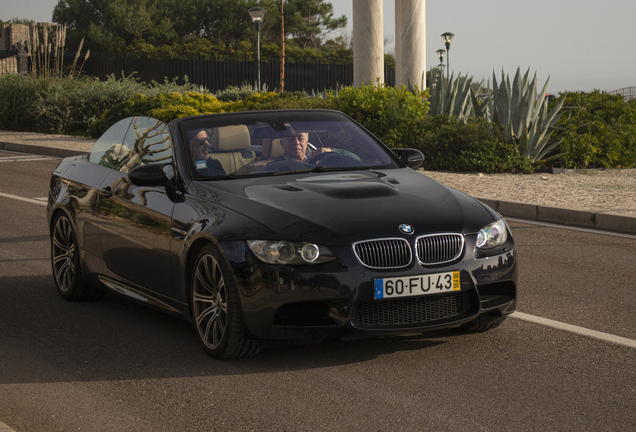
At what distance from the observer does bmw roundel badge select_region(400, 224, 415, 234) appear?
458cm

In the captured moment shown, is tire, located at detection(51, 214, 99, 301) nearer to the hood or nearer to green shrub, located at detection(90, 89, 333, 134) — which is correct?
the hood

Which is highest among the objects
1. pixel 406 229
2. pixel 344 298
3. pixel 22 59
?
pixel 22 59

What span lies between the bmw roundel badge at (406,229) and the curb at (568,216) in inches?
239

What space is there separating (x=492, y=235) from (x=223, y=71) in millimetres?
34870

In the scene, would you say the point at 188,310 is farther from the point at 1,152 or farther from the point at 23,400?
the point at 1,152

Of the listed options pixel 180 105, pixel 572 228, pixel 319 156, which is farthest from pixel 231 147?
pixel 180 105

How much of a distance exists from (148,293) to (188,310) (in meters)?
0.55

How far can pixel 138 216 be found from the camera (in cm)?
560

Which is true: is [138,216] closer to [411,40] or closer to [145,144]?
[145,144]

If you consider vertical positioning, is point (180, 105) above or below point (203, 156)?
above

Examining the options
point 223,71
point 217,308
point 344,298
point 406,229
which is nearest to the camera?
point 344,298

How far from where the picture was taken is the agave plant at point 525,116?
15.8 m

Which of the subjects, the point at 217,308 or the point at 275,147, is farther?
the point at 275,147

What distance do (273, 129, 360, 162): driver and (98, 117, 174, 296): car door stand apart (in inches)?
30.4
